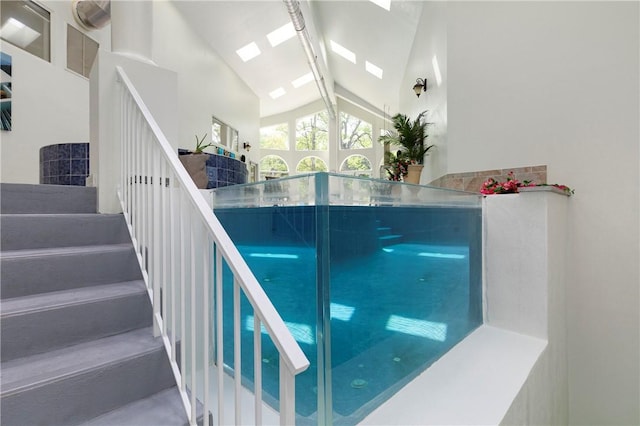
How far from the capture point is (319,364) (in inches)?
54.1

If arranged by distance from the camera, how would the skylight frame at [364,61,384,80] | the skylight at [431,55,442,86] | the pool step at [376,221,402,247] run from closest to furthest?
the pool step at [376,221,402,247] < the skylight at [431,55,442,86] < the skylight frame at [364,61,384,80]

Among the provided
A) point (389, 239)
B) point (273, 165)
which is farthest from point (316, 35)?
point (389, 239)

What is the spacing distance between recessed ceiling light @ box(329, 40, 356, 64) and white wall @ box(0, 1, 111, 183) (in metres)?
5.52

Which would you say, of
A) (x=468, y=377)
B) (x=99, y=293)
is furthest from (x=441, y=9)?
(x=99, y=293)

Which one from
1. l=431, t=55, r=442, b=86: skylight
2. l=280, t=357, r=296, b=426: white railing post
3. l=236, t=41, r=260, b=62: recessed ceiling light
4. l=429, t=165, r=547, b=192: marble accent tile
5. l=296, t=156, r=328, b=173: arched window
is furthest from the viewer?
l=296, t=156, r=328, b=173: arched window

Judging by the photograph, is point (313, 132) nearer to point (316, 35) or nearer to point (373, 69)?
point (373, 69)

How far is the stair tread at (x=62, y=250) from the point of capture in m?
1.34

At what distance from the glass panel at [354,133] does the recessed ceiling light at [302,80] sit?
2.39 metres

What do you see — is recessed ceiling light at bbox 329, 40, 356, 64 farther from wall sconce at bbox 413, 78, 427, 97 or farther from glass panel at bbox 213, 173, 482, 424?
glass panel at bbox 213, 173, 482, 424

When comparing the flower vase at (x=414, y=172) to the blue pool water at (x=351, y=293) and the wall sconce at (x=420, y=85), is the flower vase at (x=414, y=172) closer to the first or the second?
the wall sconce at (x=420, y=85)

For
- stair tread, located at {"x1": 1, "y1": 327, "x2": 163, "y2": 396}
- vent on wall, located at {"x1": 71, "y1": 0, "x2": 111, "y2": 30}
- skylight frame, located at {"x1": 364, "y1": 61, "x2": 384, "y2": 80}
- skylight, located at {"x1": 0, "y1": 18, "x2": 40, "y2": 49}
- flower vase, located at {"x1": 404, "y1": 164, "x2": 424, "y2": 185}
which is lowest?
stair tread, located at {"x1": 1, "y1": 327, "x2": 163, "y2": 396}

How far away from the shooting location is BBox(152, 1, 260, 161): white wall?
211 inches

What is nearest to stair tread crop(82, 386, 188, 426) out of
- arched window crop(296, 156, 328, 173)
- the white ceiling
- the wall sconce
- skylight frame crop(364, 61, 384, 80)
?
the wall sconce

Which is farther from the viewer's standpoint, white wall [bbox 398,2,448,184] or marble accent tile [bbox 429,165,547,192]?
white wall [bbox 398,2,448,184]
